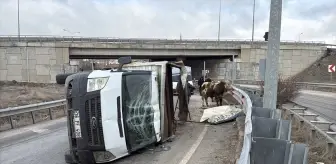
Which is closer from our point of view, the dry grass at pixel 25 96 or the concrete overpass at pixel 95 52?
the dry grass at pixel 25 96

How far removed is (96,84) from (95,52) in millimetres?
43172

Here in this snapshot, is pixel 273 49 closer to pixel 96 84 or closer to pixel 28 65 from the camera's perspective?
pixel 96 84

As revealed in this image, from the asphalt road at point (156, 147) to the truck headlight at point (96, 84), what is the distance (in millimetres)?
1603

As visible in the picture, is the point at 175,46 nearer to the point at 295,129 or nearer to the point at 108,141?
the point at 295,129

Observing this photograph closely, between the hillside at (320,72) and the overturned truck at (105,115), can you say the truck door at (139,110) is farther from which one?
the hillside at (320,72)

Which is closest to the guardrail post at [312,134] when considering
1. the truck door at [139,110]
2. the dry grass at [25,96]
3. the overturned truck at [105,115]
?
the truck door at [139,110]

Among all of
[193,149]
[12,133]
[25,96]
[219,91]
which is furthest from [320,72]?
[12,133]

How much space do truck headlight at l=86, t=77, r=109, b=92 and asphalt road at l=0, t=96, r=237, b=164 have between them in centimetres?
160

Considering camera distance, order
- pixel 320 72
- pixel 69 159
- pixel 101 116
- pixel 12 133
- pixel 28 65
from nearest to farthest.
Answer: pixel 101 116 < pixel 69 159 < pixel 12 133 < pixel 28 65 < pixel 320 72

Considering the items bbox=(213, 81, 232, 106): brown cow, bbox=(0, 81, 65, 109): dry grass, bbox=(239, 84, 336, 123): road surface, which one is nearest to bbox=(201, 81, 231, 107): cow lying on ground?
bbox=(213, 81, 232, 106): brown cow

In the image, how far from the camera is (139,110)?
6.77 meters

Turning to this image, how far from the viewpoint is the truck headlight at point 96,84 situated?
6.07m

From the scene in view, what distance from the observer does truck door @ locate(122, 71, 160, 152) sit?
254 inches

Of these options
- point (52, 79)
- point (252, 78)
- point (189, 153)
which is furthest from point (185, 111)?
point (52, 79)
